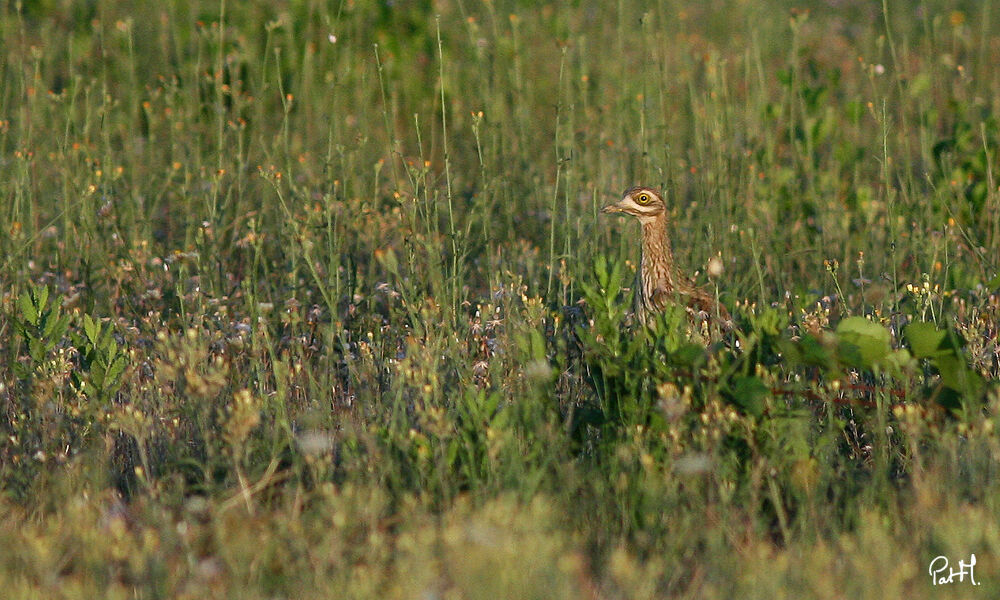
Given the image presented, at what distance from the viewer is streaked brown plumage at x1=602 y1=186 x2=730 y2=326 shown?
625 centimetres

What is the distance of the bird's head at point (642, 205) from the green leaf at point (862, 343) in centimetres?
208

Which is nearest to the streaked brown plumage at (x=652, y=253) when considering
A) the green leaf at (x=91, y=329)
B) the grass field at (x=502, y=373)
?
the grass field at (x=502, y=373)

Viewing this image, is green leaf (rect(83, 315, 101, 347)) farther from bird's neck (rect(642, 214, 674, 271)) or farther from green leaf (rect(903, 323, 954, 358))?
green leaf (rect(903, 323, 954, 358))

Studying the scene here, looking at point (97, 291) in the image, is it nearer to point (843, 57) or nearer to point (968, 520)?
point (968, 520)

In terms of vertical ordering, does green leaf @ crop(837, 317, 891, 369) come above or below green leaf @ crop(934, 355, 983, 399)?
above

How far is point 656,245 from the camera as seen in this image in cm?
639

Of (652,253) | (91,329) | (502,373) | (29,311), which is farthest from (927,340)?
(29,311)

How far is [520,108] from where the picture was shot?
288 inches

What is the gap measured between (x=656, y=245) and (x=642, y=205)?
20 centimetres

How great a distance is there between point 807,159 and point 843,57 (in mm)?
4773

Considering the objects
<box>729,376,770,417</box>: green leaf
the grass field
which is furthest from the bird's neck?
<box>729,376,770,417</box>: green leaf

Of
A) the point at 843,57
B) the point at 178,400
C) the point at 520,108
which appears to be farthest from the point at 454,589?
the point at 843,57

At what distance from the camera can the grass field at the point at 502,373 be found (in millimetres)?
3643

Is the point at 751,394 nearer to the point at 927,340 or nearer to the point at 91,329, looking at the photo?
the point at 927,340
